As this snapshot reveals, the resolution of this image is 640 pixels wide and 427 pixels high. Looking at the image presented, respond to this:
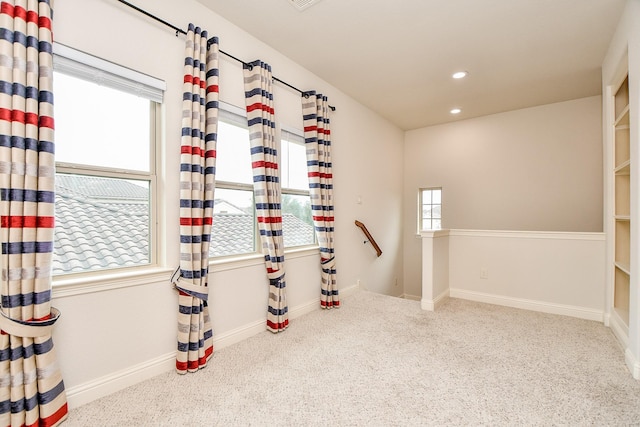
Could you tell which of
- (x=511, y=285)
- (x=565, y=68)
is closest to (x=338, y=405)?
(x=511, y=285)

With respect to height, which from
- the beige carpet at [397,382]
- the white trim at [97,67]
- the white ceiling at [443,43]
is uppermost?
the white ceiling at [443,43]

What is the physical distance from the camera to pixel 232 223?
2.55 m

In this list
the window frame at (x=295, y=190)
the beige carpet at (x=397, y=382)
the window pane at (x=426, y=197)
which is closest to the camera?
the beige carpet at (x=397, y=382)

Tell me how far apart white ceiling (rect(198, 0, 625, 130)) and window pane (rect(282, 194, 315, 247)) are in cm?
145

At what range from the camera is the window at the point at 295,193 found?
3014 mm

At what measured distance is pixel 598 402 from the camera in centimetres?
163

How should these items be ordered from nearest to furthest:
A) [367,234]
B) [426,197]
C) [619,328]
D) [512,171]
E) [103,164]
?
1. [103,164]
2. [619,328]
3. [367,234]
4. [512,171]
5. [426,197]

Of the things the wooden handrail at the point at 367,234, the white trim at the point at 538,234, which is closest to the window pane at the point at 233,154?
the wooden handrail at the point at 367,234

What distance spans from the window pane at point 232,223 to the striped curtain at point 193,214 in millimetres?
373

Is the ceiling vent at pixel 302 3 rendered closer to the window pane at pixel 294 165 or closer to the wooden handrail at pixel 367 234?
the window pane at pixel 294 165

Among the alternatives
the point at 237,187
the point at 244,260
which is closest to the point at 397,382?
the point at 244,260

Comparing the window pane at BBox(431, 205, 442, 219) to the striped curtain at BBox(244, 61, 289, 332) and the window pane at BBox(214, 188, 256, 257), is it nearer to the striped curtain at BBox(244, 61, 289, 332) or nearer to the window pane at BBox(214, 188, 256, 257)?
the striped curtain at BBox(244, 61, 289, 332)

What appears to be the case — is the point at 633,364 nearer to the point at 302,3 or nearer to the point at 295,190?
the point at 295,190

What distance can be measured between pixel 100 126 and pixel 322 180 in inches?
76.4
